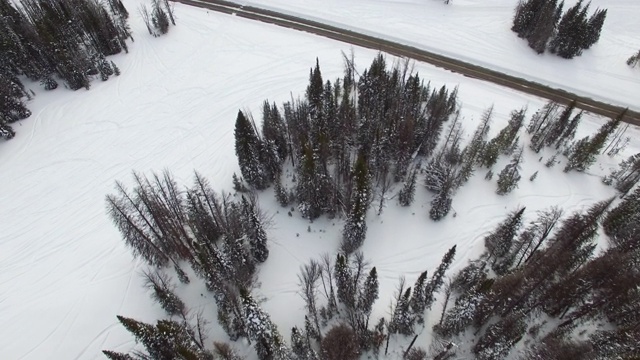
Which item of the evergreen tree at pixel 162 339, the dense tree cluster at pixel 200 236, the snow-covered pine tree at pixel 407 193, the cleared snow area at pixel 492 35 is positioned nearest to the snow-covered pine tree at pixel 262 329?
the dense tree cluster at pixel 200 236

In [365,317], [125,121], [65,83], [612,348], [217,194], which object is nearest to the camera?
[612,348]

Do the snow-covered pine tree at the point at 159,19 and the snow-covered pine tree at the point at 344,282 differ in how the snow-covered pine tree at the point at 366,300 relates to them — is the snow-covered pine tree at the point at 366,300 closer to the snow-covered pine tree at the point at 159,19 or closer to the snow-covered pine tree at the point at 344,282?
the snow-covered pine tree at the point at 344,282

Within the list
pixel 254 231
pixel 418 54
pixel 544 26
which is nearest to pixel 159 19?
pixel 418 54

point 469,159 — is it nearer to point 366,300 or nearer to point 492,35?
point 366,300

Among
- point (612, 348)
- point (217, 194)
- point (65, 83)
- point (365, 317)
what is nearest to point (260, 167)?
point (217, 194)

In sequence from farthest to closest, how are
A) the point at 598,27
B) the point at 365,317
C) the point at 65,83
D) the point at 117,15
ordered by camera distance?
the point at 117,15 < the point at 598,27 < the point at 65,83 < the point at 365,317

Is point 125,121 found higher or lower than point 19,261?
higher

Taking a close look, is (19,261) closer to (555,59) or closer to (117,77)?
(117,77)
